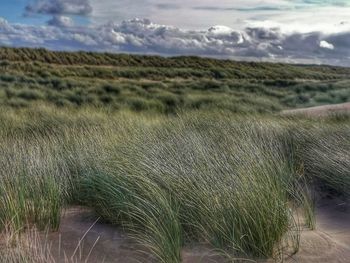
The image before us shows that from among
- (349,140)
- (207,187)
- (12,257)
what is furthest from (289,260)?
(349,140)

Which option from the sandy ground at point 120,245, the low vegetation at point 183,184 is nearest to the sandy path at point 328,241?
the sandy ground at point 120,245

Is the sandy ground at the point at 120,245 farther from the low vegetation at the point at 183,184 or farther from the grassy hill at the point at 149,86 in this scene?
the grassy hill at the point at 149,86

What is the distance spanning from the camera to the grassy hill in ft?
64.3

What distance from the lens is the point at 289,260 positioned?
3791mm

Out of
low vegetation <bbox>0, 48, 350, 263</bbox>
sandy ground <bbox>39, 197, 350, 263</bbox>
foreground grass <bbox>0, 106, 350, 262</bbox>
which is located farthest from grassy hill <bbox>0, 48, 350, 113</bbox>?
sandy ground <bbox>39, 197, 350, 263</bbox>

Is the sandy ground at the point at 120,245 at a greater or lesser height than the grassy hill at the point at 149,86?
greater

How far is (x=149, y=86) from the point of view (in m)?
27.5

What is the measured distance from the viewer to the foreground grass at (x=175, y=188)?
384 centimetres

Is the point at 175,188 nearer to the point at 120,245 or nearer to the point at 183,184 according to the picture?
the point at 183,184

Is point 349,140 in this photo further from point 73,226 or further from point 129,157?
point 73,226

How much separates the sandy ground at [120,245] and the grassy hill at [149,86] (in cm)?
1141

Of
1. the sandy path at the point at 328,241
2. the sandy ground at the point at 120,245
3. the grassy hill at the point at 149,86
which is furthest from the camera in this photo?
the grassy hill at the point at 149,86

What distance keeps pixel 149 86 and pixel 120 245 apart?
23819 mm

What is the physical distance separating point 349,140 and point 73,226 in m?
4.49
